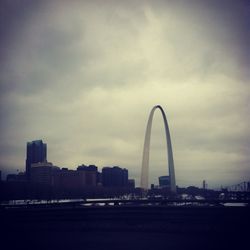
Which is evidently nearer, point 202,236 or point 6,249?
point 6,249

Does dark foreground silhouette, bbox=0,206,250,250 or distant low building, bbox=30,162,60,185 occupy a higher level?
distant low building, bbox=30,162,60,185

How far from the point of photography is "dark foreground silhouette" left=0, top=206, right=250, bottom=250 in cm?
4456

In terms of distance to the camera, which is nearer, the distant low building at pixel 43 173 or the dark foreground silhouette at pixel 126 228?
the dark foreground silhouette at pixel 126 228

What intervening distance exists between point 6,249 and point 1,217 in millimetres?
18646

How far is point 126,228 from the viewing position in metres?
60.4

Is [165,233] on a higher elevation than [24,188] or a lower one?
lower

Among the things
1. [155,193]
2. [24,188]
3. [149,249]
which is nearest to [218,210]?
[149,249]

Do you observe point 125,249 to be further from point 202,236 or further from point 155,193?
point 155,193

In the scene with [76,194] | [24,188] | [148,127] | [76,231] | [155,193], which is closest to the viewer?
[76,231]

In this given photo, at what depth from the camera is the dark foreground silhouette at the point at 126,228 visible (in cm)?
4456

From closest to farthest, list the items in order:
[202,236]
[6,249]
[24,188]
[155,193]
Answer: [6,249] → [202,236] → [24,188] → [155,193]

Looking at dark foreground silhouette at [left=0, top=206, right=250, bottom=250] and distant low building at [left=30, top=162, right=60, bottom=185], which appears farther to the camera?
distant low building at [left=30, top=162, right=60, bottom=185]

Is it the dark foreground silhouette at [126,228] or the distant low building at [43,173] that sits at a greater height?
the distant low building at [43,173]

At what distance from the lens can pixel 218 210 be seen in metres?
65.9
